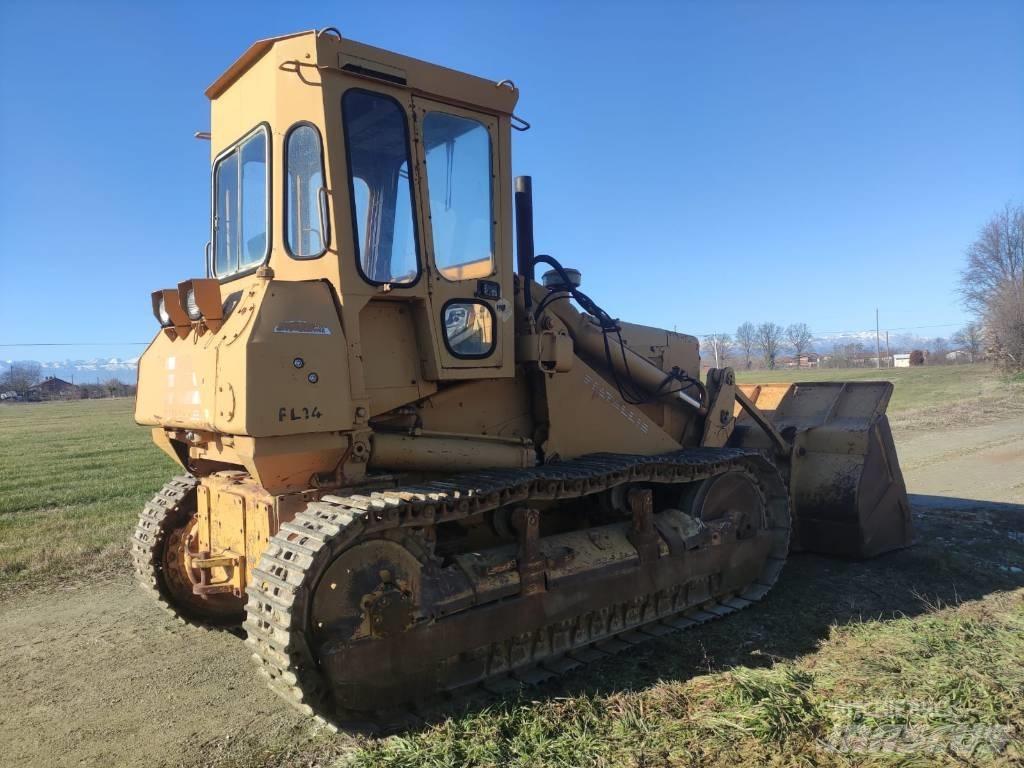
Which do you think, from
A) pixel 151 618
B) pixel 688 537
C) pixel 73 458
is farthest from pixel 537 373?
pixel 73 458

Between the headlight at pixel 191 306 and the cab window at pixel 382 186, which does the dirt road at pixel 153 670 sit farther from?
the cab window at pixel 382 186

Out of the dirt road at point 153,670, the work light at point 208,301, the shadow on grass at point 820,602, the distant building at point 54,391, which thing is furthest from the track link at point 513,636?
the distant building at point 54,391

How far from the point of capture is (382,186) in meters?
4.69

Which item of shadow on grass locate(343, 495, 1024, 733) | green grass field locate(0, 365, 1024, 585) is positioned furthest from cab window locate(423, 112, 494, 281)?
green grass field locate(0, 365, 1024, 585)

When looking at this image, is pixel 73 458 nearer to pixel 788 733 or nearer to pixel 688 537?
pixel 688 537

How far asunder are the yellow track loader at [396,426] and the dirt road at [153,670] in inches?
19.3

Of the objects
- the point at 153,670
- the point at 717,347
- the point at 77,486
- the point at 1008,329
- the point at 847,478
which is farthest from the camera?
the point at 1008,329

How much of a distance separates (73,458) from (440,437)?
18.3m

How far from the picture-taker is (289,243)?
4.47 metres

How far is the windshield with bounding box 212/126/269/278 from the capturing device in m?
4.79

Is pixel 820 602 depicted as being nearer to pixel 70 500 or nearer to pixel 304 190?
pixel 304 190

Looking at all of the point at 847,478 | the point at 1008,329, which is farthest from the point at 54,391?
the point at 847,478

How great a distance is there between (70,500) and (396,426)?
9.86 meters

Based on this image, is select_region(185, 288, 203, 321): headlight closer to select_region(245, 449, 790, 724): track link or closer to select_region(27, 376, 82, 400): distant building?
select_region(245, 449, 790, 724): track link
